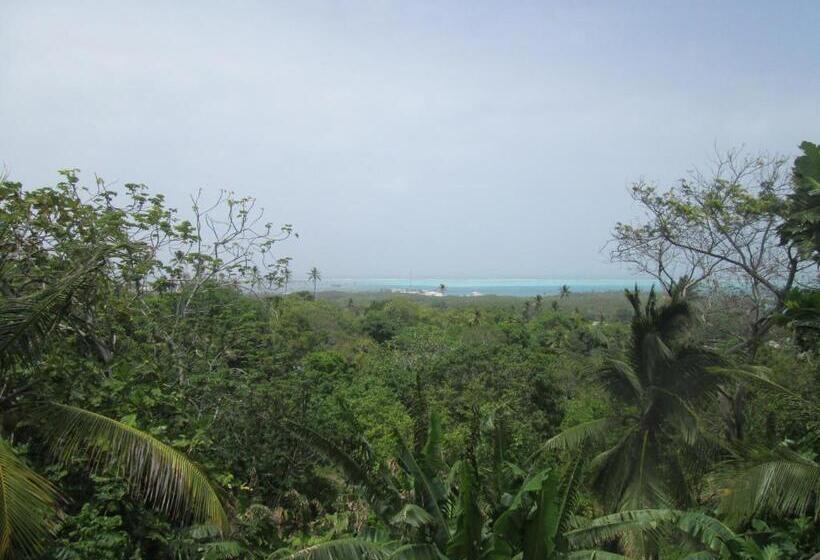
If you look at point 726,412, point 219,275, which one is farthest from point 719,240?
point 219,275

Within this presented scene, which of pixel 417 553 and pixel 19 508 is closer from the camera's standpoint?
pixel 19 508

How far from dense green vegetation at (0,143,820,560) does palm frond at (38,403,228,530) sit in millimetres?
21

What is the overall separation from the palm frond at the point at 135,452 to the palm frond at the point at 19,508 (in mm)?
632

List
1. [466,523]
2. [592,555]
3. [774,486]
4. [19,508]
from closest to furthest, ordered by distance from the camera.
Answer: [19,508]
[466,523]
[592,555]
[774,486]

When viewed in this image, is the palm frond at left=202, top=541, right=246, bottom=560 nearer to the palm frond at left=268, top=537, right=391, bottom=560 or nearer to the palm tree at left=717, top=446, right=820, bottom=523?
the palm frond at left=268, top=537, right=391, bottom=560

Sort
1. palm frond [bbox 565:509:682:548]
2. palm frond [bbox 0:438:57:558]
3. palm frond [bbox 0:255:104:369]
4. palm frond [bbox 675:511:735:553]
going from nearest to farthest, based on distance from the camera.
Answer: palm frond [bbox 0:438:57:558] → palm frond [bbox 0:255:104:369] → palm frond [bbox 565:509:682:548] → palm frond [bbox 675:511:735:553]

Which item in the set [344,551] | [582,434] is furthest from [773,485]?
[344,551]

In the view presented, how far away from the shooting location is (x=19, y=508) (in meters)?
4.37

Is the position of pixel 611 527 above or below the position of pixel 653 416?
below

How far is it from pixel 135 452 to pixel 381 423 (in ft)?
30.4

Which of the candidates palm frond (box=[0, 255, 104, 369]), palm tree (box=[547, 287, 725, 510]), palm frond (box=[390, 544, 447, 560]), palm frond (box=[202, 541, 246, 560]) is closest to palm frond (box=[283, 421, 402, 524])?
palm frond (box=[390, 544, 447, 560])

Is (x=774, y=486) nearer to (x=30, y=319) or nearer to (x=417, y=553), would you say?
(x=417, y=553)

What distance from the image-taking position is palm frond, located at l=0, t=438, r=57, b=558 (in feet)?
14.1

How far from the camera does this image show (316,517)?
35.0ft
